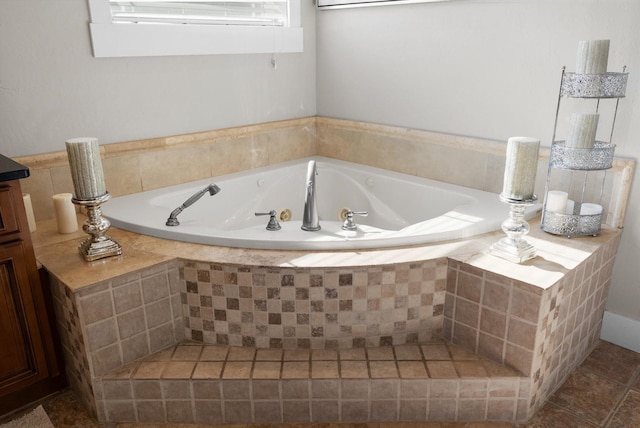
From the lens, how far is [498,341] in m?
1.75

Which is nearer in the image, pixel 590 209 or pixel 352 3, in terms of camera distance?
pixel 590 209

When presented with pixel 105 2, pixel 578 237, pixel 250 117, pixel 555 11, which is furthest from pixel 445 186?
pixel 105 2

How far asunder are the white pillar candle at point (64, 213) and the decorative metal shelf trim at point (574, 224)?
1909mm

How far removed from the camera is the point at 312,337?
1.83 meters

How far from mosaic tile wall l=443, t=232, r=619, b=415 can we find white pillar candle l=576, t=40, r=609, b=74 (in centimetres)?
66

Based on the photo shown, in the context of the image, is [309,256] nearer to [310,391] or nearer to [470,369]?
[310,391]

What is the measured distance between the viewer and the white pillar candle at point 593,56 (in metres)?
1.87

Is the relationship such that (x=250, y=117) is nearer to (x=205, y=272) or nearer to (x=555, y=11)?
(x=205, y=272)

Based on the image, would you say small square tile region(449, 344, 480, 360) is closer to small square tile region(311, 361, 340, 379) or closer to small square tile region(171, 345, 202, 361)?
small square tile region(311, 361, 340, 379)

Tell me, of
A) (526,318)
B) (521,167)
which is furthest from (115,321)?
(521,167)

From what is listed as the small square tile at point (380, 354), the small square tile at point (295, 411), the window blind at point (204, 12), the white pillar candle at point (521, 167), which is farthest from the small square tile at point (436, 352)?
the window blind at point (204, 12)

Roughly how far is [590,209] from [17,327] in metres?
2.13

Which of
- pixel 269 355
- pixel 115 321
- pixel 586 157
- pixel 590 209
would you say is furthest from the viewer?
pixel 590 209

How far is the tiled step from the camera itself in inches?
67.1
